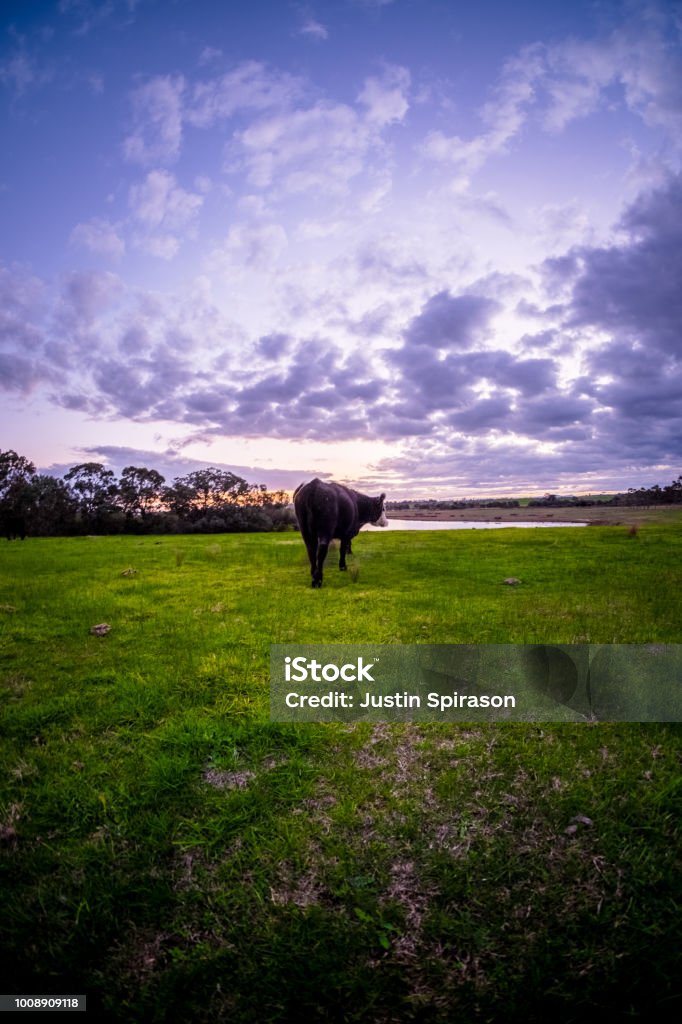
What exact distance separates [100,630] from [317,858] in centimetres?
733

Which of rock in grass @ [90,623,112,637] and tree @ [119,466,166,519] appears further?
tree @ [119,466,166,519]

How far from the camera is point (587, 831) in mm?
3572

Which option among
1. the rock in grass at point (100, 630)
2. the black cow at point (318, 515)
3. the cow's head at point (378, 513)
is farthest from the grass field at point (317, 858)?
the cow's head at point (378, 513)

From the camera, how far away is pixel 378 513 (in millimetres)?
18422

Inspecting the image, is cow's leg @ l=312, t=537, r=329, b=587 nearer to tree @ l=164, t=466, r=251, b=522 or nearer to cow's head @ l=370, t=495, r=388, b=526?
cow's head @ l=370, t=495, r=388, b=526

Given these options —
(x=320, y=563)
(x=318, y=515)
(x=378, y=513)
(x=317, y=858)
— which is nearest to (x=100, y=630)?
(x=320, y=563)

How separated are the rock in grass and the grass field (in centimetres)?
174

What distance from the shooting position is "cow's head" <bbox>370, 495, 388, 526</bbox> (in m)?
18.1

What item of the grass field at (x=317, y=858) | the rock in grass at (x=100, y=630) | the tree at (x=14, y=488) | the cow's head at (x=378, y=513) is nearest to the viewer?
the grass field at (x=317, y=858)

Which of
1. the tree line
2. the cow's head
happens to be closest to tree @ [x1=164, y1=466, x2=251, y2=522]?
the tree line

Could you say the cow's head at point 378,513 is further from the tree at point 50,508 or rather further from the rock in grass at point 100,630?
the tree at point 50,508

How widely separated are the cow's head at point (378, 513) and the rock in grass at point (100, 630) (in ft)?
37.9

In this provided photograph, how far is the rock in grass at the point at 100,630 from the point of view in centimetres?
874

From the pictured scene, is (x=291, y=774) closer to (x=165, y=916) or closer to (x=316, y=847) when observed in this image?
(x=316, y=847)
